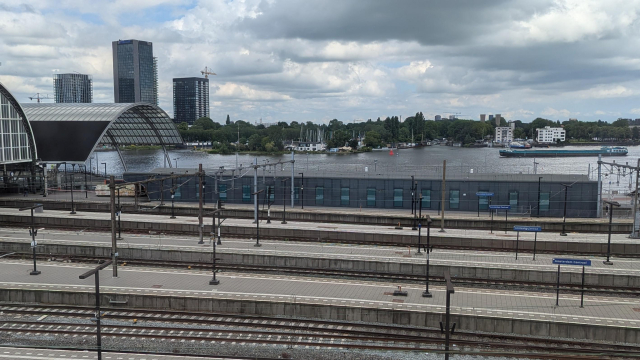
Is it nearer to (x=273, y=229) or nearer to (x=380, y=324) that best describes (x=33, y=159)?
(x=273, y=229)

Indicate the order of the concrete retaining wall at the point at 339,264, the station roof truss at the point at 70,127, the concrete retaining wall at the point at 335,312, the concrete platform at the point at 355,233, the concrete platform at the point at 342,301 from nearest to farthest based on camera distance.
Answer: the concrete retaining wall at the point at 335,312 → the concrete platform at the point at 342,301 → the concrete retaining wall at the point at 339,264 → the concrete platform at the point at 355,233 → the station roof truss at the point at 70,127

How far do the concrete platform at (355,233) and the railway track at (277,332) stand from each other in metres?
9.40

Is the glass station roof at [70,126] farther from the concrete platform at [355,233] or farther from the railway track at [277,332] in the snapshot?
the railway track at [277,332]

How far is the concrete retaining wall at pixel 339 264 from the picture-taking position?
837 inches

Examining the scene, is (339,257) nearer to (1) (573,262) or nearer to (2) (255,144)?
(1) (573,262)

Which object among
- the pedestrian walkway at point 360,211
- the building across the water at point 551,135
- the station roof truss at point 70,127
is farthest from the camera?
the building across the water at point 551,135

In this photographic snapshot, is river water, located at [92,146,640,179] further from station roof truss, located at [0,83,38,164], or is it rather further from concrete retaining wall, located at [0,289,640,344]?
concrete retaining wall, located at [0,289,640,344]

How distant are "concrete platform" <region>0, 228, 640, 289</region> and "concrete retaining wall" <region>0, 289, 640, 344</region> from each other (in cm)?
569

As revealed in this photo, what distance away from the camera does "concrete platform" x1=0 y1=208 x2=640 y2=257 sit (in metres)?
26.9

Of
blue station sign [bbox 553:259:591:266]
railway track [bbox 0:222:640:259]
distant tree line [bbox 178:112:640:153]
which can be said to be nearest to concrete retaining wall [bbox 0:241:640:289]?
blue station sign [bbox 553:259:591:266]

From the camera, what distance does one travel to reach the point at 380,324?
55.1 ft

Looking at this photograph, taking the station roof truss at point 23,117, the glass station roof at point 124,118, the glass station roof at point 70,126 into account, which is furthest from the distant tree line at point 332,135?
the station roof truss at point 23,117

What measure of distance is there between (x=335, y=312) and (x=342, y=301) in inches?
32.4

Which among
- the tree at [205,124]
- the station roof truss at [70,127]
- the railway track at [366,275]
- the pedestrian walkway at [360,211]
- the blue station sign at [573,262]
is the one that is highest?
the tree at [205,124]
